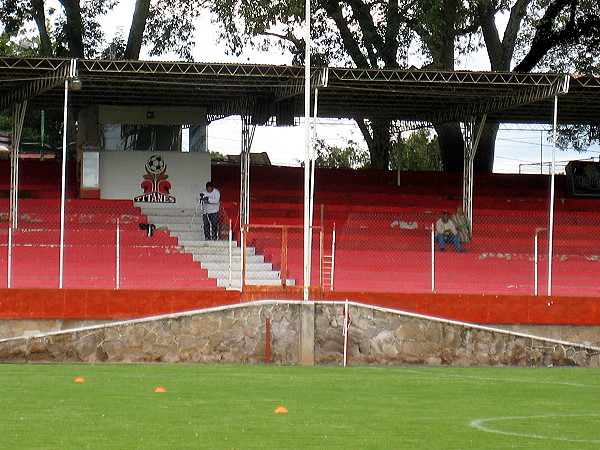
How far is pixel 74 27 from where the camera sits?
3334cm

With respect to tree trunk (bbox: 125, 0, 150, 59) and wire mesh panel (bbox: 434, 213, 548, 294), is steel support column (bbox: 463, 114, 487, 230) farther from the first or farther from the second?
tree trunk (bbox: 125, 0, 150, 59)

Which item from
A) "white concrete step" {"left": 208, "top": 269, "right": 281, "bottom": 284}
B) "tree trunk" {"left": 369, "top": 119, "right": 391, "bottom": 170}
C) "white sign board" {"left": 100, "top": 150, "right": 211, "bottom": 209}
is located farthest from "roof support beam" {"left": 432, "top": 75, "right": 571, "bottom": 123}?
"white concrete step" {"left": 208, "top": 269, "right": 281, "bottom": 284}

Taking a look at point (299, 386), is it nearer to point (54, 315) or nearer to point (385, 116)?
point (54, 315)

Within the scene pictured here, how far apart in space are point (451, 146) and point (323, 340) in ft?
55.6

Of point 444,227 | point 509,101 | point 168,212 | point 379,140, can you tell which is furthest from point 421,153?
point 444,227

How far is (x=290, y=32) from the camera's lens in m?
32.5

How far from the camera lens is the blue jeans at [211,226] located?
25.4 m

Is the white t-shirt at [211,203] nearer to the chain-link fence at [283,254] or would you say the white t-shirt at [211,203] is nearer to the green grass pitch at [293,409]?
the chain-link fence at [283,254]

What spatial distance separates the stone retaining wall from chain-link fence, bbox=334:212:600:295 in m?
1.66

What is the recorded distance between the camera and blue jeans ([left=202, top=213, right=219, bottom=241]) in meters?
25.4

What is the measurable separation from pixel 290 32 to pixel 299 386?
63.1 ft

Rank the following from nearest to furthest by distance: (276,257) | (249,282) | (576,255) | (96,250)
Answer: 1. (249,282)
2. (96,250)
3. (276,257)
4. (576,255)

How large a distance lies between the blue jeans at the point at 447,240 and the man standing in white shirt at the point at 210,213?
491cm

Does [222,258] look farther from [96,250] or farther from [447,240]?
[447,240]
